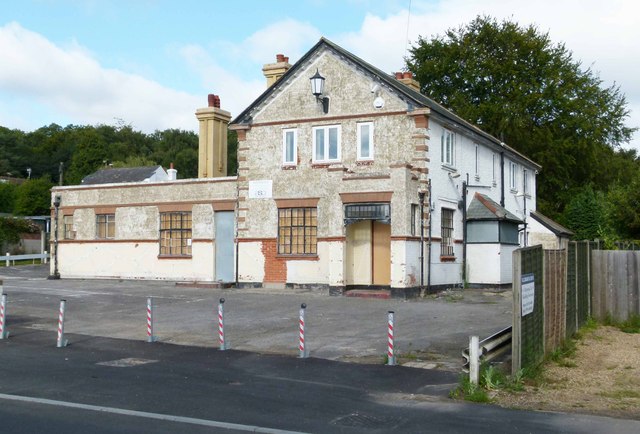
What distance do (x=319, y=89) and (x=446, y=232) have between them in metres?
7.51

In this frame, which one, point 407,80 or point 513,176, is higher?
point 407,80

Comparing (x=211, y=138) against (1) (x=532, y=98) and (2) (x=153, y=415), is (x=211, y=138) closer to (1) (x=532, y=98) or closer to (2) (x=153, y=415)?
(1) (x=532, y=98)

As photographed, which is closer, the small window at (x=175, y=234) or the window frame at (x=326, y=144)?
the window frame at (x=326, y=144)

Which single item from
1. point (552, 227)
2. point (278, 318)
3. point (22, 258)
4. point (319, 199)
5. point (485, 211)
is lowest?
point (278, 318)

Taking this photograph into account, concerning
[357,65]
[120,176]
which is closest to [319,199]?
[357,65]

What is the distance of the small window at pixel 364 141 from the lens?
92.8 ft

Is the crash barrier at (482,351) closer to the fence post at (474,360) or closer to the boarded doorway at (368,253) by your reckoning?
the fence post at (474,360)

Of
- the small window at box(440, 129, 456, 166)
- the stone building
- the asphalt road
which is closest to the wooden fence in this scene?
the asphalt road

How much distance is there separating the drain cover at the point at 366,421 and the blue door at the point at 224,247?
71.7 ft

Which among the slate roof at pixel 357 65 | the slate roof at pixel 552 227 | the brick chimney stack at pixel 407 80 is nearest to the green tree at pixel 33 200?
the brick chimney stack at pixel 407 80

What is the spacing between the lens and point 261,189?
30125 millimetres

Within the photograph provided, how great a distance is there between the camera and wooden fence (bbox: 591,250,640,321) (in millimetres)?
19781

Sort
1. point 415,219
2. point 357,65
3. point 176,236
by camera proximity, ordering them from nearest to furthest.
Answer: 1. point 415,219
2. point 357,65
3. point 176,236

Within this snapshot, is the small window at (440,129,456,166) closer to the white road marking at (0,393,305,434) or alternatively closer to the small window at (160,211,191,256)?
the small window at (160,211,191,256)
